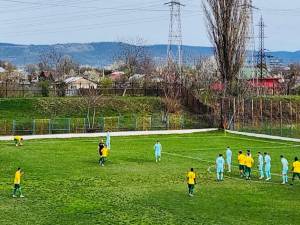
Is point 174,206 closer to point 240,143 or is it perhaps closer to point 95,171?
point 95,171

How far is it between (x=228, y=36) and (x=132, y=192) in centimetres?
4253

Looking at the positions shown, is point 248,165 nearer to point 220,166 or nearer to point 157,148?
point 220,166

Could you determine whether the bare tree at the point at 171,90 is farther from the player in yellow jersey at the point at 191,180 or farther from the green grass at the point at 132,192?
the player in yellow jersey at the point at 191,180

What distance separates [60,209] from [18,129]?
122 ft

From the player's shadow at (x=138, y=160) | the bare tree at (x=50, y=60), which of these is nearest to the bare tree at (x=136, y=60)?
the bare tree at (x=50, y=60)

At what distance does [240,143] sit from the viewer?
173ft

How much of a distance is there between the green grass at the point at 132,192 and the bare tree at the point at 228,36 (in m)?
23.6

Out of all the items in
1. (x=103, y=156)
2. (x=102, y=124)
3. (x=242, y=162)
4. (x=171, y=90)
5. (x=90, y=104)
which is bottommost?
(x=103, y=156)

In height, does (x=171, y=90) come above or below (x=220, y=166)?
above

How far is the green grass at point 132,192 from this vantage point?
2356 centimetres

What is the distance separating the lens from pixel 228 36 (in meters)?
68.1

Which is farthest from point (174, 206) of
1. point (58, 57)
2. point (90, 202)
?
point (58, 57)

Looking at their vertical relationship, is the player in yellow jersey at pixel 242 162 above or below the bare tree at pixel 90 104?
below

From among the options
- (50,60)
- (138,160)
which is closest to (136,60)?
(50,60)
